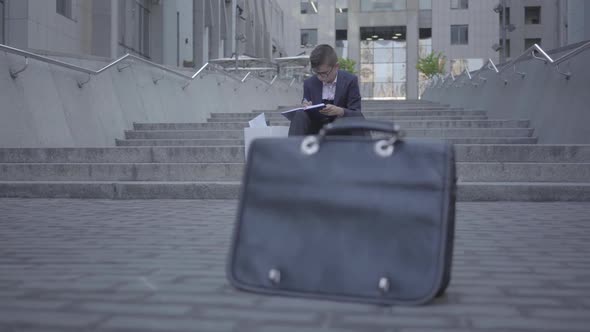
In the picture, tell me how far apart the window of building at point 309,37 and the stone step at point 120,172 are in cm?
5396

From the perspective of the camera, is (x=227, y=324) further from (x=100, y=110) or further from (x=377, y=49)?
(x=377, y=49)

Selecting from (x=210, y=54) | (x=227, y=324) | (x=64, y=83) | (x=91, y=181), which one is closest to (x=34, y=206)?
(x=91, y=181)

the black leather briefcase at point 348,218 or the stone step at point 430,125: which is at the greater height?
the stone step at point 430,125

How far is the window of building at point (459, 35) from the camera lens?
57000 mm

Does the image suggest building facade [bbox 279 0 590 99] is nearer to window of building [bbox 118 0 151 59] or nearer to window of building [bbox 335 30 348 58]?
window of building [bbox 335 30 348 58]

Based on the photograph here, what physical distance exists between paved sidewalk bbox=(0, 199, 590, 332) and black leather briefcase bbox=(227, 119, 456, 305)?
0.34 ft

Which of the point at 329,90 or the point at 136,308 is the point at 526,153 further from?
the point at 136,308

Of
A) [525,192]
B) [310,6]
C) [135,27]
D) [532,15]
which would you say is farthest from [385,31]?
[525,192]

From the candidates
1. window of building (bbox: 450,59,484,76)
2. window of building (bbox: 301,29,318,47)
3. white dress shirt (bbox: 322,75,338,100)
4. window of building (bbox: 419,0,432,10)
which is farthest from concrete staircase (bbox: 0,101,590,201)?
window of building (bbox: 301,29,318,47)

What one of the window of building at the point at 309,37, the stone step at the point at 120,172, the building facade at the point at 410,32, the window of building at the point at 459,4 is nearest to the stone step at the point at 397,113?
the stone step at the point at 120,172

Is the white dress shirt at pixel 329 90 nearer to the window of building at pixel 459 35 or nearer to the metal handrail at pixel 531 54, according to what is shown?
the metal handrail at pixel 531 54

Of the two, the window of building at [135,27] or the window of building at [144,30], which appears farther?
the window of building at [144,30]

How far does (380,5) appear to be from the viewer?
60000 mm

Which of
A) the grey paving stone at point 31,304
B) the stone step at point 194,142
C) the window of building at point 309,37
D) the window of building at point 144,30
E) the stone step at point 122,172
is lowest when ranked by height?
the grey paving stone at point 31,304
